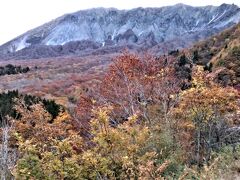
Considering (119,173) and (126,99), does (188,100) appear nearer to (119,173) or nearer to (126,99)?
(119,173)

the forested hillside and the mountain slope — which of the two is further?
the mountain slope

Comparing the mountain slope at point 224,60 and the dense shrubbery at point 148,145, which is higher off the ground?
the dense shrubbery at point 148,145

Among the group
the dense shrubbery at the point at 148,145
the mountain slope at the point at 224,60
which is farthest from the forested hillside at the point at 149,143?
the mountain slope at the point at 224,60

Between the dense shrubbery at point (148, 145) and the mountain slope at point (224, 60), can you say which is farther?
the mountain slope at point (224, 60)

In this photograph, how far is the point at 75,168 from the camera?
1376 cm

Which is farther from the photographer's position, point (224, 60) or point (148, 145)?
point (224, 60)

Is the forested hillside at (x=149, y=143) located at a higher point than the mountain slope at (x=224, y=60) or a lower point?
higher

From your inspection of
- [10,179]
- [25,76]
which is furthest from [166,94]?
[25,76]

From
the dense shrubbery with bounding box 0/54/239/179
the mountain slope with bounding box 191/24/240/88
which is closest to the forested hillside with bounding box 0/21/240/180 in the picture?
the dense shrubbery with bounding box 0/54/239/179

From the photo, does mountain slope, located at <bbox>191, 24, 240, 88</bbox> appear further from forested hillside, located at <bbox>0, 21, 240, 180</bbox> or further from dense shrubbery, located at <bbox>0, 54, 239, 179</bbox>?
dense shrubbery, located at <bbox>0, 54, 239, 179</bbox>

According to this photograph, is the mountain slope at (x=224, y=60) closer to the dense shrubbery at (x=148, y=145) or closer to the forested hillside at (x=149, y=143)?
the forested hillside at (x=149, y=143)

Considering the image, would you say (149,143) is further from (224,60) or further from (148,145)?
(224,60)

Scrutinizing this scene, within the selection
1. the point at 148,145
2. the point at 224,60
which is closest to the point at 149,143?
the point at 148,145

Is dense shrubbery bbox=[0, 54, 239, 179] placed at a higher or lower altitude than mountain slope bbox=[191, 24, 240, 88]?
higher
